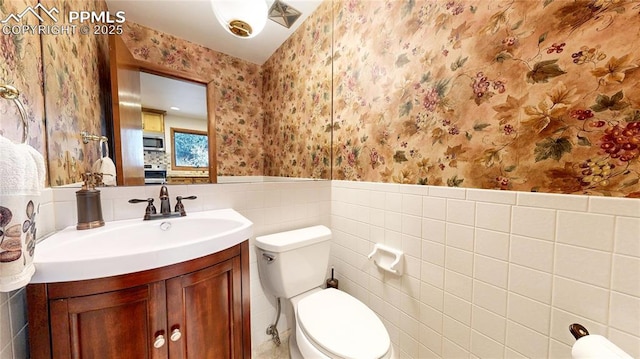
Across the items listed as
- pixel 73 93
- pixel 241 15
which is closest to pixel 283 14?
pixel 241 15

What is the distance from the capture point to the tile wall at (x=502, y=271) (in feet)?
2.01

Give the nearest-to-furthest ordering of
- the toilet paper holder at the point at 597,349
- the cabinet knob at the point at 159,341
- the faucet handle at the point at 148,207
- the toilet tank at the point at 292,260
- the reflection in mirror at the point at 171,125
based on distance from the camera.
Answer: the toilet paper holder at the point at 597,349 → the cabinet knob at the point at 159,341 → the faucet handle at the point at 148,207 → the reflection in mirror at the point at 171,125 → the toilet tank at the point at 292,260

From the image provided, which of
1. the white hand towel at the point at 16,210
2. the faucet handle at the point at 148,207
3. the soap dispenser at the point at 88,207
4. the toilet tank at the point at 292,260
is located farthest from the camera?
the toilet tank at the point at 292,260

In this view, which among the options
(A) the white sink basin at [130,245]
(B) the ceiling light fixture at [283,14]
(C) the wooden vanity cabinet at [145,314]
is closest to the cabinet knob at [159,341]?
(C) the wooden vanity cabinet at [145,314]

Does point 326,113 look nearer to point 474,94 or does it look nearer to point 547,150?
point 474,94

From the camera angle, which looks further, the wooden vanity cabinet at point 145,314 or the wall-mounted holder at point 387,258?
the wall-mounted holder at point 387,258

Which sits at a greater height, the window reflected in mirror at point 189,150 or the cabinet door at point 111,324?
the window reflected in mirror at point 189,150

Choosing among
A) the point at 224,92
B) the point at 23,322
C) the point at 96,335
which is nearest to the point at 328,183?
the point at 224,92

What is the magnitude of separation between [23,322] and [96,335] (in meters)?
0.23

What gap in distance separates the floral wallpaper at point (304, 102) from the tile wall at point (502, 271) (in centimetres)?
57

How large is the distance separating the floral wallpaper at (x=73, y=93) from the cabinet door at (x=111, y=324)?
57 centimetres

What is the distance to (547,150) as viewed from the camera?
2.34 ft

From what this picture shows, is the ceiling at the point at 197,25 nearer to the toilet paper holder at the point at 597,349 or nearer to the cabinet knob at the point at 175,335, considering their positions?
the cabinet knob at the point at 175,335

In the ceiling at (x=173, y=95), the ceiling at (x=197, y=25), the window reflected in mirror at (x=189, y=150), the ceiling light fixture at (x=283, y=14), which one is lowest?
the window reflected in mirror at (x=189, y=150)
